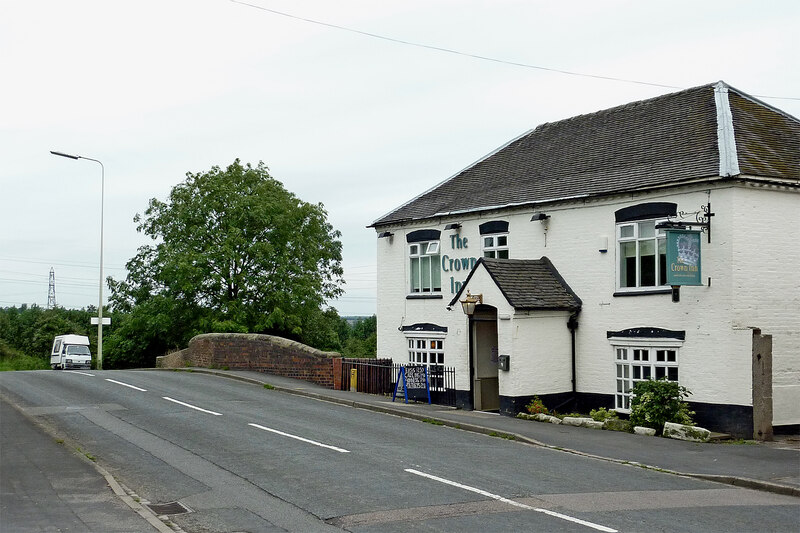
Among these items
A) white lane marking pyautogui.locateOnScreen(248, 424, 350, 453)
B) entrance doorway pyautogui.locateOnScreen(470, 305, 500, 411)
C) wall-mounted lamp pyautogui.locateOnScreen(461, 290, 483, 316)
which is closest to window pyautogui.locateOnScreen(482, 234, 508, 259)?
entrance doorway pyautogui.locateOnScreen(470, 305, 500, 411)

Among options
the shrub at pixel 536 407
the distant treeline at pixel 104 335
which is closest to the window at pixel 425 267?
the shrub at pixel 536 407

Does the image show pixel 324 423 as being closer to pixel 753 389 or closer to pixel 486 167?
pixel 753 389

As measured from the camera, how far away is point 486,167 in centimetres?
2806

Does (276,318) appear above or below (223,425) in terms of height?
above

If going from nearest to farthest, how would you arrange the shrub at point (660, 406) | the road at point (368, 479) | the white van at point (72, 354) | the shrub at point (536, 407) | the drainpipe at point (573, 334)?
the road at point (368, 479) → the shrub at point (660, 406) → the shrub at point (536, 407) → the drainpipe at point (573, 334) → the white van at point (72, 354)

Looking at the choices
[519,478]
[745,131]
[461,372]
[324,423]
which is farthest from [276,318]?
[519,478]

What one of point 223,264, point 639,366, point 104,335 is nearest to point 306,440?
point 639,366

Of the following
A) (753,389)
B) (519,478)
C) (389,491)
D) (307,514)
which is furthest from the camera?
(753,389)

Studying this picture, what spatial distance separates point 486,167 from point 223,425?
13.8 metres

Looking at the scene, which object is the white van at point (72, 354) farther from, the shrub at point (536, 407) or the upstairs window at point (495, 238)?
the shrub at point (536, 407)

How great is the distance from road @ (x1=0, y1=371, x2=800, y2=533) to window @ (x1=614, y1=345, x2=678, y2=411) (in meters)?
4.92

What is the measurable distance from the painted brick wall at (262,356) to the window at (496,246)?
692cm

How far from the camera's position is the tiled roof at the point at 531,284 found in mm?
21469

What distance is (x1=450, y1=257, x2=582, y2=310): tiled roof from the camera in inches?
845
